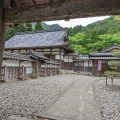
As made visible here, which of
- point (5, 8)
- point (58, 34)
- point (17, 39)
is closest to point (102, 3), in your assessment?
point (5, 8)

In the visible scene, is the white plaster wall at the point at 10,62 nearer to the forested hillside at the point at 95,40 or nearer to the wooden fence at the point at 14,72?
the wooden fence at the point at 14,72

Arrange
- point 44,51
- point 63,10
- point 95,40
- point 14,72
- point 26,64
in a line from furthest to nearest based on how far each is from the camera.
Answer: point 95,40, point 44,51, point 26,64, point 14,72, point 63,10

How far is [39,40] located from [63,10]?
2906cm

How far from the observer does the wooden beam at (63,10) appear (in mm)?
3732

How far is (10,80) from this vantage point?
14320mm

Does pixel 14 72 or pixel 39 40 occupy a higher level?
pixel 39 40

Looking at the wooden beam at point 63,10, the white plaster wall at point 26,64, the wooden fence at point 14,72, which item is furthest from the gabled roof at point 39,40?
the wooden beam at point 63,10

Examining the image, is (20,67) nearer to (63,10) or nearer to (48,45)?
(63,10)

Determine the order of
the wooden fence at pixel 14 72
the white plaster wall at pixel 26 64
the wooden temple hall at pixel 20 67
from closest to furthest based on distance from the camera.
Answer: the wooden fence at pixel 14 72 → the wooden temple hall at pixel 20 67 → the white plaster wall at pixel 26 64

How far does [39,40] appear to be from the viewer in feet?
107

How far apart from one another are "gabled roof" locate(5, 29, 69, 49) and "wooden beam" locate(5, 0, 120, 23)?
79.1 feet

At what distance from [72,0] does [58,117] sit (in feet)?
10.6

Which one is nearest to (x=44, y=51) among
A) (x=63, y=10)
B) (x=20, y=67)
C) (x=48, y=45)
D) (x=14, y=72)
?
(x=48, y=45)

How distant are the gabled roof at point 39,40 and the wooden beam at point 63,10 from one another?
2410 centimetres
